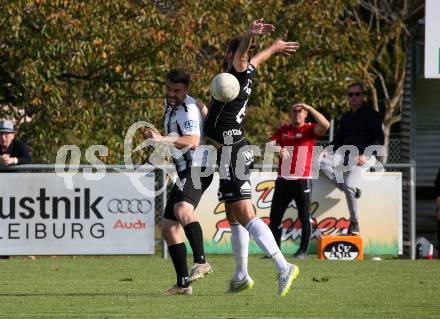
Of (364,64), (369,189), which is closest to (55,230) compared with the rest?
(369,189)

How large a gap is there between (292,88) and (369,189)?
16.9 ft

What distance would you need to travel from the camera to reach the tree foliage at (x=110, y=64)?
19.3 metres

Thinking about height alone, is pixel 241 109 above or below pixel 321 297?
above

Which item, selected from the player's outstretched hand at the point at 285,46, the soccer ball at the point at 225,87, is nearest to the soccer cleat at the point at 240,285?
the soccer ball at the point at 225,87

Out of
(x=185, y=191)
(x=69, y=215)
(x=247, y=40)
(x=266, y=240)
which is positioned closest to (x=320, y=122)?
(x=69, y=215)

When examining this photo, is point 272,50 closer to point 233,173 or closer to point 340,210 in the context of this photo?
point 233,173

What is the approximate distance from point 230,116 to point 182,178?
0.77m

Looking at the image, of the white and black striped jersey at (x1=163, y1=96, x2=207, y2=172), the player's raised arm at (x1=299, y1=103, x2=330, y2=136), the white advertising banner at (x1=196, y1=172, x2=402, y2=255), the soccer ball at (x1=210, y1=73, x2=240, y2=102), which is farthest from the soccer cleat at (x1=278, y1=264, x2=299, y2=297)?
the white advertising banner at (x1=196, y1=172, x2=402, y2=255)

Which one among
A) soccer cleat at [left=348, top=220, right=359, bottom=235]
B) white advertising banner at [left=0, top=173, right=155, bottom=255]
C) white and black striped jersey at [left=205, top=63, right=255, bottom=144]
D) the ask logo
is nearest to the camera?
white and black striped jersey at [left=205, top=63, right=255, bottom=144]

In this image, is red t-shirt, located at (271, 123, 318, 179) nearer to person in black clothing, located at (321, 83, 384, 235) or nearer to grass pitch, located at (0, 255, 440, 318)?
person in black clothing, located at (321, 83, 384, 235)

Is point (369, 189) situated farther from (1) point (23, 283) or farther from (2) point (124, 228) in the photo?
(1) point (23, 283)

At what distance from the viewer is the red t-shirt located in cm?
1603

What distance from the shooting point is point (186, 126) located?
34.9 feet

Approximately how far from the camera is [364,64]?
24.7m
